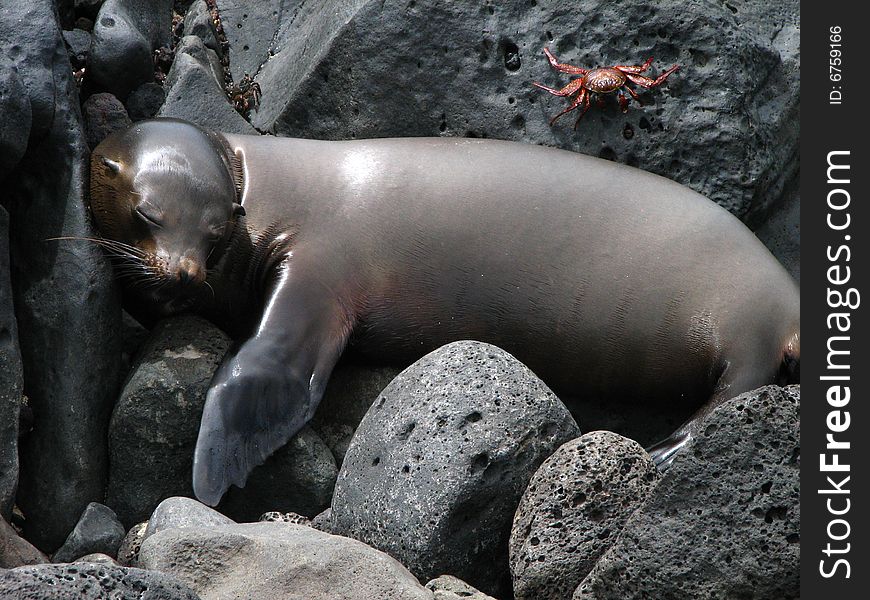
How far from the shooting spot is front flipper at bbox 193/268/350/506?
4.51 metres

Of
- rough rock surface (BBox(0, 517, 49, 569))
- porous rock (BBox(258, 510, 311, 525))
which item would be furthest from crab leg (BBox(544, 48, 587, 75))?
rough rock surface (BBox(0, 517, 49, 569))

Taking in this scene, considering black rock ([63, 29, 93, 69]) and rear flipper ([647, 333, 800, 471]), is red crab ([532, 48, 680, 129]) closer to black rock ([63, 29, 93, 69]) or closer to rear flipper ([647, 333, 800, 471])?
rear flipper ([647, 333, 800, 471])

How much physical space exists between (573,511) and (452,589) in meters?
0.44

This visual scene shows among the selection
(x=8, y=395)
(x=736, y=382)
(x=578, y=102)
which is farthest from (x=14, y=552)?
(x=578, y=102)

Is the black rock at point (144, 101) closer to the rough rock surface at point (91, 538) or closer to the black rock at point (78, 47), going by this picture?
the black rock at point (78, 47)

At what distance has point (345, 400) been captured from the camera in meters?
5.07

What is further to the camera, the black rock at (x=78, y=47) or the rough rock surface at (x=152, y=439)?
the black rock at (x=78, y=47)

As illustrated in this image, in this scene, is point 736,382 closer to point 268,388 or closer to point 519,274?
point 519,274

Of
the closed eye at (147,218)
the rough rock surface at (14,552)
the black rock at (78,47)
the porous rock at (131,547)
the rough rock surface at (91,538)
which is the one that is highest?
the black rock at (78,47)

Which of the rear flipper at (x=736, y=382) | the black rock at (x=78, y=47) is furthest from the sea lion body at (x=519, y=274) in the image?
the black rock at (x=78, y=47)

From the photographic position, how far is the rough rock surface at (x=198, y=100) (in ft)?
18.9

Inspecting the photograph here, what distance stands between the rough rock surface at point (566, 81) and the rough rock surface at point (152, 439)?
1.77 meters

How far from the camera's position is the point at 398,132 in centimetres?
586

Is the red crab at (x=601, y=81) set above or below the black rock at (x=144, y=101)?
above
